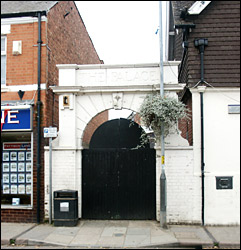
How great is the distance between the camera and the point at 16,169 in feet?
A: 30.5

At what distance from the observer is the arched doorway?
8.70 metres

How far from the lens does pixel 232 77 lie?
335 inches

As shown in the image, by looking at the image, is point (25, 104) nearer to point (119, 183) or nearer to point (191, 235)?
point (119, 183)

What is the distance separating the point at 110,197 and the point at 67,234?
1.74 m

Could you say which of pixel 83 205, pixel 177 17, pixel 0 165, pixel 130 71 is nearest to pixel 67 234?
pixel 83 205

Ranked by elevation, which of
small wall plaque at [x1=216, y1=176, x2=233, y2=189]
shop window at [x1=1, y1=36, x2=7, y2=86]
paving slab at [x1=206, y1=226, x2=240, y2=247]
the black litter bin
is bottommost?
paving slab at [x1=206, y1=226, x2=240, y2=247]

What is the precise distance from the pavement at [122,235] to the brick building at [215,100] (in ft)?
2.98

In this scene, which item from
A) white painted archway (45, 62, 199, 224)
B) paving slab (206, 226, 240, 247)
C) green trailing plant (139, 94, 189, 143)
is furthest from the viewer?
white painted archway (45, 62, 199, 224)

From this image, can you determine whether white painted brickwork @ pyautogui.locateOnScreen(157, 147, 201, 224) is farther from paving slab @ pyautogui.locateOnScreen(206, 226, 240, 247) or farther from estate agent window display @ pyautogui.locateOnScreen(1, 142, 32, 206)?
estate agent window display @ pyautogui.locateOnScreen(1, 142, 32, 206)

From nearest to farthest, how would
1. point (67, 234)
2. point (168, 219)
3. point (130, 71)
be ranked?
point (67, 234), point (168, 219), point (130, 71)

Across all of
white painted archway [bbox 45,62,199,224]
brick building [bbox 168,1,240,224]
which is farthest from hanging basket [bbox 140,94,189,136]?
brick building [bbox 168,1,240,224]

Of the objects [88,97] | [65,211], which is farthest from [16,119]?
[65,211]

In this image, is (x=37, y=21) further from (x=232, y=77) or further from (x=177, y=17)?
(x=232, y=77)

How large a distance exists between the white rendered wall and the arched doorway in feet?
4.92
